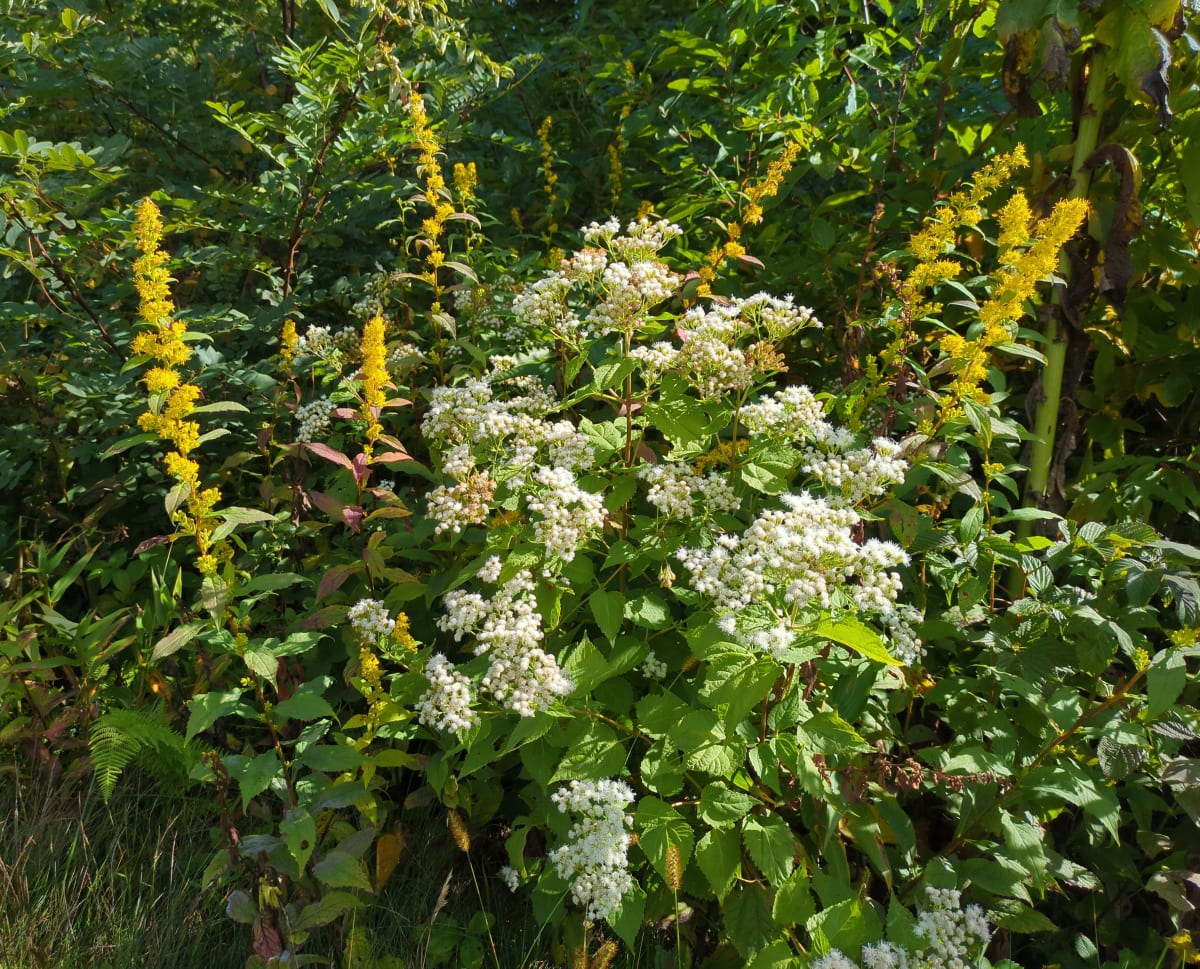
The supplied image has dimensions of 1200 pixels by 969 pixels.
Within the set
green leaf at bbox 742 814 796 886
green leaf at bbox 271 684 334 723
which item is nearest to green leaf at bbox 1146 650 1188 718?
green leaf at bbox 742 814 796 886

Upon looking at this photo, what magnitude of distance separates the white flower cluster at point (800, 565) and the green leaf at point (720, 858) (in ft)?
1.58

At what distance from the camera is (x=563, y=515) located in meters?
1.81

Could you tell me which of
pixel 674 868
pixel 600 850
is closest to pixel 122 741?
pixel 600 850

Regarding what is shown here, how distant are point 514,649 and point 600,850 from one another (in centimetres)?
43

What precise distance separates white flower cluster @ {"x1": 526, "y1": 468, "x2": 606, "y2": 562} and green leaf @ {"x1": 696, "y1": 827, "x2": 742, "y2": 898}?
64cm

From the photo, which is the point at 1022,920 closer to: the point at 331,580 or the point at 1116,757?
the point at 1116,757

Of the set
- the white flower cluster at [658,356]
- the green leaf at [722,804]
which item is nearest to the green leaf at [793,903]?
the green leaf at [722,804]

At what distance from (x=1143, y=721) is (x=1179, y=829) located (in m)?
0.57

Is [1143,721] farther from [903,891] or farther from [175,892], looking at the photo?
[175,892]

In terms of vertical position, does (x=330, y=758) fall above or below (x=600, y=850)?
below

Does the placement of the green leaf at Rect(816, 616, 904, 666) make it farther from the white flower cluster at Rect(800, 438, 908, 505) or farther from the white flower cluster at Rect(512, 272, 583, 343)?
the white flower cluster at Rect(512, 272, 583, 343)

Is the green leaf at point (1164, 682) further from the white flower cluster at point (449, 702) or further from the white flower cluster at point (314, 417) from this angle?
the white flower cluster at point (314, 417)

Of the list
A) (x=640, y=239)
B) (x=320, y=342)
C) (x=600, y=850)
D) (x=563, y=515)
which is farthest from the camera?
(x=320, y=342)

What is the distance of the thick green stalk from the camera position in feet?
7.85
